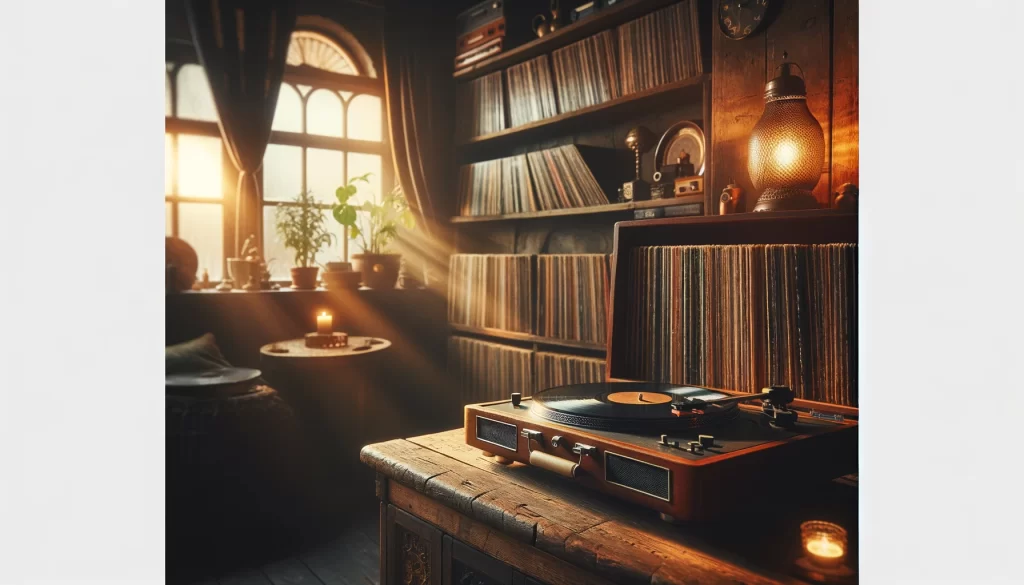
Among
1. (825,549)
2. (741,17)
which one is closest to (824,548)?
(825,549)

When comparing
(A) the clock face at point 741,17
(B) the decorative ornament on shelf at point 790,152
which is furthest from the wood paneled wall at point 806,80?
(B) the decorative ornament on shelf at point 790,152

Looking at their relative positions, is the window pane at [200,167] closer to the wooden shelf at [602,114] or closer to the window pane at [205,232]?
the window pane at [205,232]

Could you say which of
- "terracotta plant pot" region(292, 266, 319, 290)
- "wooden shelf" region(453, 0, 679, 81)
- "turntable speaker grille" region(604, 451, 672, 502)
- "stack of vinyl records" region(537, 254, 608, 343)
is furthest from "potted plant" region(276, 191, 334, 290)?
"turntable speaker grille" region(604, 451, 672, 502)

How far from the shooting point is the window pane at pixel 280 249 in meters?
3.59

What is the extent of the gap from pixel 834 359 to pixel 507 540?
62 cm

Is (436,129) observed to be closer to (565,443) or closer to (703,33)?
(703,33)

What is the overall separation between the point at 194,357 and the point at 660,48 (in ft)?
7.25

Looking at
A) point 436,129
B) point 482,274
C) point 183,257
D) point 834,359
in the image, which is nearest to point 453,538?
point 834,359

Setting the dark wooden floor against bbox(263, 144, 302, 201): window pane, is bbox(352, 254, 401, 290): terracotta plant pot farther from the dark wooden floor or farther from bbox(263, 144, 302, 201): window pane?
the dark wooden floor

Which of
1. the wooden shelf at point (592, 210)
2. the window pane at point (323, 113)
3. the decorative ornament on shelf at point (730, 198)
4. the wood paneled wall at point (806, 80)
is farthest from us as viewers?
the window pane at point (323, 113)

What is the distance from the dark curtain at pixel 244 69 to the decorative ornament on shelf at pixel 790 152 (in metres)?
2.65

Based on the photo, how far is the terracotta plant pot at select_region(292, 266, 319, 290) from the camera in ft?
11.2

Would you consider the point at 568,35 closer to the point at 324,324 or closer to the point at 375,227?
the point at 375,227

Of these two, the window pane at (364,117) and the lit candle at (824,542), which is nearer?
the lit candle at (824,542)
